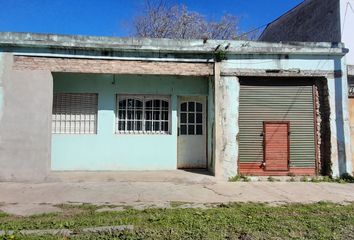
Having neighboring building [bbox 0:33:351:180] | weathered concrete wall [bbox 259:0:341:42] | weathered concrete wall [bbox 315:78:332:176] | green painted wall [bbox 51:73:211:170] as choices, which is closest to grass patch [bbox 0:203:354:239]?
neighboring building [bbox 0:33:351:180]

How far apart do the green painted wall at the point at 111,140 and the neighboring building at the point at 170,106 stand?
3 centimetres

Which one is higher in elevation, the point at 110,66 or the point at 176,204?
the point at 110,66

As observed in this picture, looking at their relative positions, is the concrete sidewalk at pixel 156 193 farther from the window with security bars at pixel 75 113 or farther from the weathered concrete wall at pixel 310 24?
the weathered concrete wall at pixel 310 24

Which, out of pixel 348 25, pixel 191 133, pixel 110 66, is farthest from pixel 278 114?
pixel 110 66

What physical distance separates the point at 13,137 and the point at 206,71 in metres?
5.42

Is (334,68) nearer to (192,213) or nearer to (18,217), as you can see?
(192,213)

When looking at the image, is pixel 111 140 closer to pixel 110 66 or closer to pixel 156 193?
pixel 110 66

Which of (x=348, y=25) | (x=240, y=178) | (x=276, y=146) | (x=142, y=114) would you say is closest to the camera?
(x=240, y=178)

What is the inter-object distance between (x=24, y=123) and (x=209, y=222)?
5878mm

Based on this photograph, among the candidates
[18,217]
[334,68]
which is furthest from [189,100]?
[18,217]

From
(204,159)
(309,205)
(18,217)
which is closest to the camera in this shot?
(18,217)

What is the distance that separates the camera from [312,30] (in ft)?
44.2

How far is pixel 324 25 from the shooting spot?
12633 mm

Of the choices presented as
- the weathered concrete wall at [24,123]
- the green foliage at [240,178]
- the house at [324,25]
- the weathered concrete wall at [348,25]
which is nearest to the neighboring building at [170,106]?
the weathered concrete wall at [24,123]
